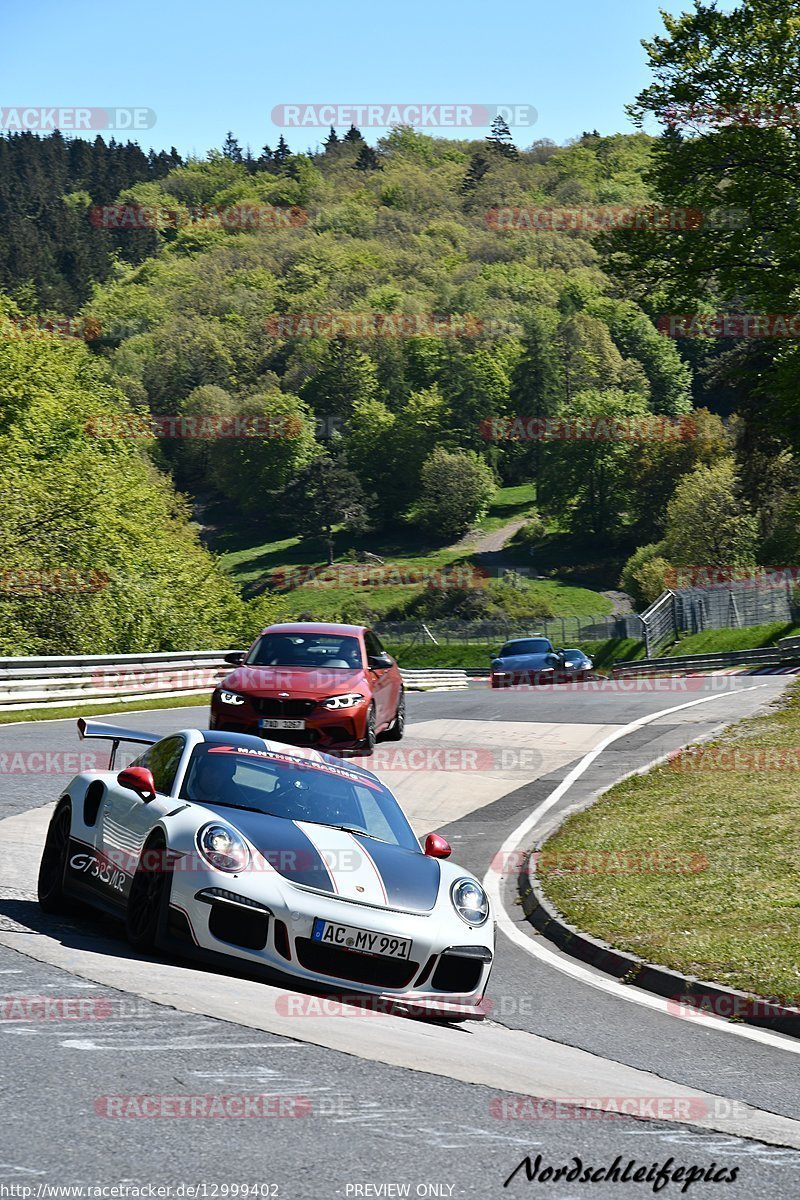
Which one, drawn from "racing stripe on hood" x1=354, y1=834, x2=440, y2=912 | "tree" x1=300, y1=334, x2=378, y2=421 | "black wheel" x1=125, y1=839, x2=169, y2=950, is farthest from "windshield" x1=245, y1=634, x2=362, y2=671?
"tree" x1=300, y1=334, x2=378, y2=421

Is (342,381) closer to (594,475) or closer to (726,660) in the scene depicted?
(594,475)

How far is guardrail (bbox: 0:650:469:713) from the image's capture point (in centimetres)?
2603

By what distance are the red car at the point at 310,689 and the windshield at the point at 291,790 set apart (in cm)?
816

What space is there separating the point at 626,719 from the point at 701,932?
1420 centimetres

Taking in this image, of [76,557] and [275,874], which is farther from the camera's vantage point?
[76,557]

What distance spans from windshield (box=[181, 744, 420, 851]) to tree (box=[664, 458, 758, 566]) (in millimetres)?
84096

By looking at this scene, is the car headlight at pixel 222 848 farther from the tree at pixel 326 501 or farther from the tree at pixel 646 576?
the tree at pixel 326 501

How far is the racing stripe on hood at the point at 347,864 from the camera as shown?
7688 mm

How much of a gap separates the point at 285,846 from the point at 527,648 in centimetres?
3181

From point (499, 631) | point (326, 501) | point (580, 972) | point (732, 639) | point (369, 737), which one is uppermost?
point (326, 501)

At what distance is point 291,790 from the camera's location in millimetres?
8859

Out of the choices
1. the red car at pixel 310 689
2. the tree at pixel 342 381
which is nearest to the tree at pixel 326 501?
the tree at pixel 342 381

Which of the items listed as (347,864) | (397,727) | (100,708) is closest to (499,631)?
(100,708)

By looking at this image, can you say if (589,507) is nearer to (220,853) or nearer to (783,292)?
(783,292)
